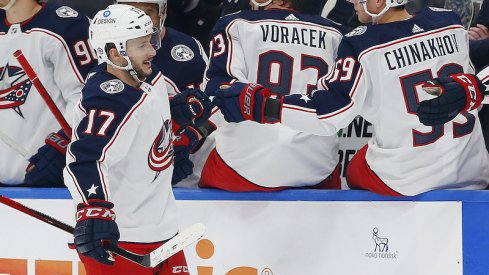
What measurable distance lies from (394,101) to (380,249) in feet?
1.88

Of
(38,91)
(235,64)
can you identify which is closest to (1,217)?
(38,91)

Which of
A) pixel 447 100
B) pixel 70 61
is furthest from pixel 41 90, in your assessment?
pixel 447 100

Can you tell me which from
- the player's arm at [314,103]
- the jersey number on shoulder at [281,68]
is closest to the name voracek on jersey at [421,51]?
the player's arm at [314,103]

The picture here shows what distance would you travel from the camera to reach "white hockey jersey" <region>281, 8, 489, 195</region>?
4.04 m

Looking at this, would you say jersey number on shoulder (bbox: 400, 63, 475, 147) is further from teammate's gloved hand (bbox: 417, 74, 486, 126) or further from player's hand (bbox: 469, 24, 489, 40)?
player's hand (bbox: 469, 24, 489, 40)

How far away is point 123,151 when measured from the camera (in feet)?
12.6

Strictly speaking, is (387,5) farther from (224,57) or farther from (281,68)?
(224,57)

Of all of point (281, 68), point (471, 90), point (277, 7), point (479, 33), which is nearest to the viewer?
point (471, 90)

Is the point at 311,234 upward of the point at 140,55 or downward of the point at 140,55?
downward

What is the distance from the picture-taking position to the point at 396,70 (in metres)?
4.02

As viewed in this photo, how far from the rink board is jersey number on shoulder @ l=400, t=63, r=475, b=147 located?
0.21 m

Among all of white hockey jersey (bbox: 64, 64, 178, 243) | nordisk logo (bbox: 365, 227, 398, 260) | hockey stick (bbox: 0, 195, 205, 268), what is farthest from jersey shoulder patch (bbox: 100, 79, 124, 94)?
nordisk logo (bbox: 365, 227, 398, 260)

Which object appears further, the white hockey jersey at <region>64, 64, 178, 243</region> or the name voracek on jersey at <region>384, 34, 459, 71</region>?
the name voracek on jersey at <region>384, 34, 459, 71</region>

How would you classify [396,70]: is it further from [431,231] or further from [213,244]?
[213,244]
